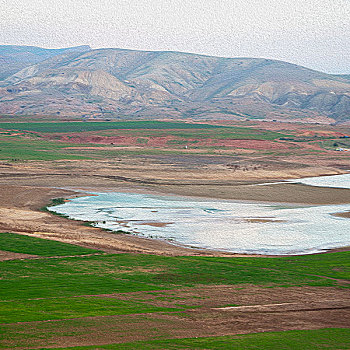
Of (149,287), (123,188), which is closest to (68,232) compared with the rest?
(149,287)

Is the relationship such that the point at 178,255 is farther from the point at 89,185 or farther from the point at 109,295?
the point at 89,185

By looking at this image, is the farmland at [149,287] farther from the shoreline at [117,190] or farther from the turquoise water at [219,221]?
the turquoise water at [219,221]

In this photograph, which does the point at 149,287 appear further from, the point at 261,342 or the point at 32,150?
the point at 32,150

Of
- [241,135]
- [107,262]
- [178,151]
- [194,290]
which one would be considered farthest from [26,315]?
[241,135]

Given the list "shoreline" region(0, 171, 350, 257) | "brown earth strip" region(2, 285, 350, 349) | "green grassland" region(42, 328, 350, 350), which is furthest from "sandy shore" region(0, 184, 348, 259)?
"green grassland" region(42, 328, 350, 350)

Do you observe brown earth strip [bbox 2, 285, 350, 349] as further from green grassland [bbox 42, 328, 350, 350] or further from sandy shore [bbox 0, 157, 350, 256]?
sandy shore [bbox 0, 157, 350, 256]
